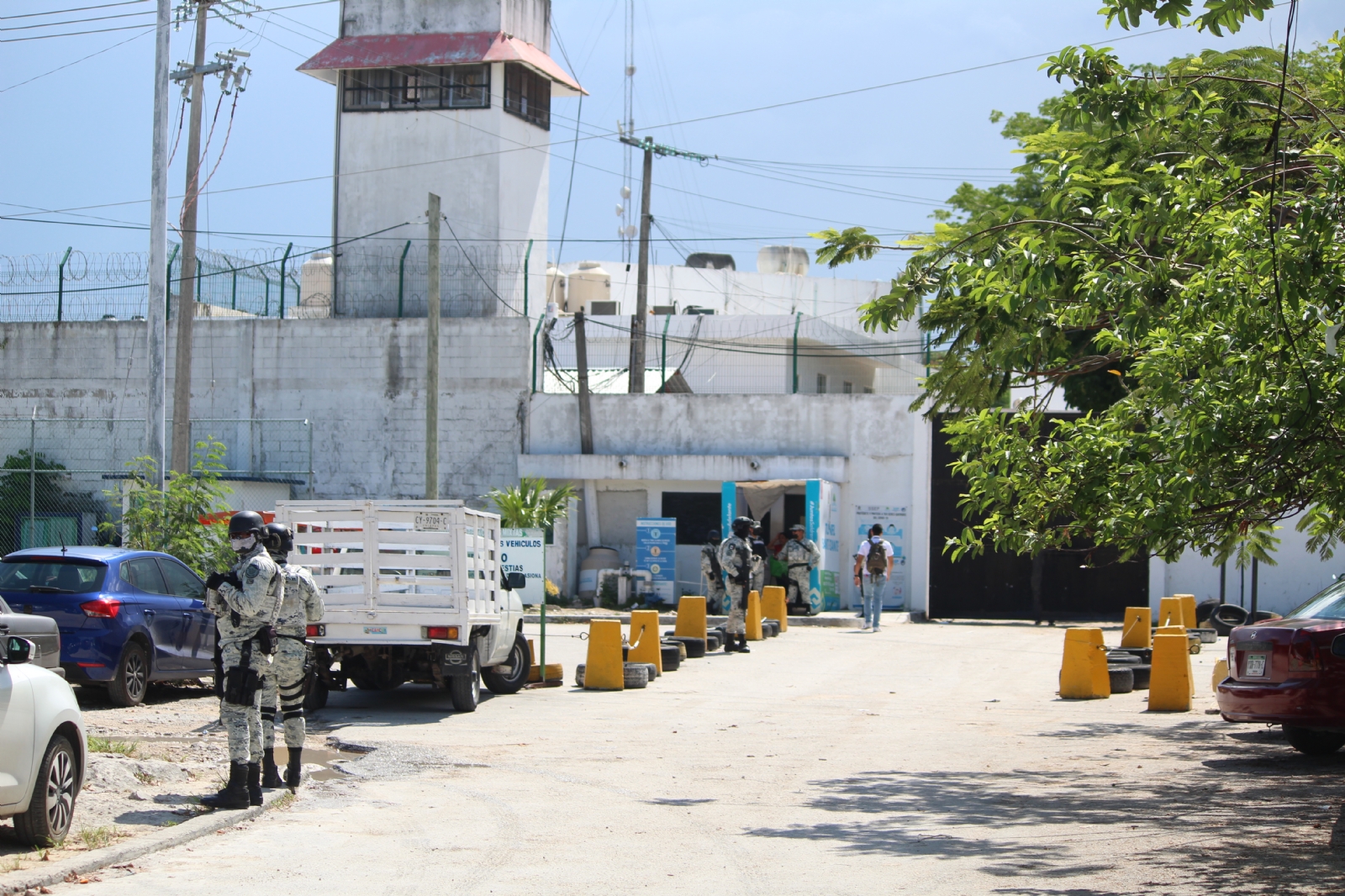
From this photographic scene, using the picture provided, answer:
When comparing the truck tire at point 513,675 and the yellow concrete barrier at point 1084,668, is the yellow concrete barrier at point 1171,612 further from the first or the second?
the truck tire at point 513,675

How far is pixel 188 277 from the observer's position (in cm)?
2417

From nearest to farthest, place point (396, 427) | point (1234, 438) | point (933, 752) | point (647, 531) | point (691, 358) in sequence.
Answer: point (1234, 438)
point (933, 752)
point (647, 531)
point (396, 427)
point (691, 358)

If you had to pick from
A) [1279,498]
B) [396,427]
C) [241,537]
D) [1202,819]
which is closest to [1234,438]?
[1279,498]

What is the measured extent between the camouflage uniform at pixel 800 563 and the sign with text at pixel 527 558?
1274 cm

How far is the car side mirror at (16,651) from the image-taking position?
7352 mm

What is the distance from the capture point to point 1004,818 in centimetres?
915

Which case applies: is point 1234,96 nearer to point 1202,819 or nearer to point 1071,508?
point 1071,508

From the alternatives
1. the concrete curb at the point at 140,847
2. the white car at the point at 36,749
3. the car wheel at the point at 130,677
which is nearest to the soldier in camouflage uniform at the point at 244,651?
the concrete curb at the point at 140,847

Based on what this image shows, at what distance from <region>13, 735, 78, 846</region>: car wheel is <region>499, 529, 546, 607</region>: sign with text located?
870 centimetres

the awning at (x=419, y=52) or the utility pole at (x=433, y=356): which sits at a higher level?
the awning at (x=419, y=52)

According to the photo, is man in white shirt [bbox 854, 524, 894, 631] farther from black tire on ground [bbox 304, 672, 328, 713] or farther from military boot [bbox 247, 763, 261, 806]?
military boot [bbox 247, 763, 261, 806]

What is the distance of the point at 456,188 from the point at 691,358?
30.2 feet

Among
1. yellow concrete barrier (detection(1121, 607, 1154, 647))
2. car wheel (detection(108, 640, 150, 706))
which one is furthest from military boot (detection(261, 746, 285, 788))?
yellow concrete barrier (detection(1121, 607, 1154, 647))

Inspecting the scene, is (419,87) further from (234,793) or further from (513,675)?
(234,793)
